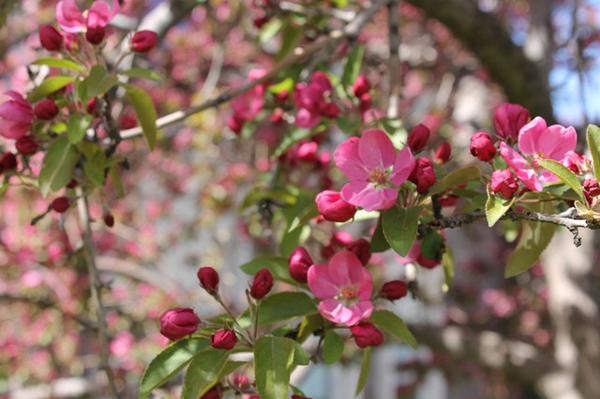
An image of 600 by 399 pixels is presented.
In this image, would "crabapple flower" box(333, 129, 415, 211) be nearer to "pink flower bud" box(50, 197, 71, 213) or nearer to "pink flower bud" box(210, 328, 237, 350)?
"pink flower bud" box(210, 328, 237, 350)

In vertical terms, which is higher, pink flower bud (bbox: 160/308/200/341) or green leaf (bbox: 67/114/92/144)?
green leaf (bbox: 67/114/92/144)

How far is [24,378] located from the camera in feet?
12.6

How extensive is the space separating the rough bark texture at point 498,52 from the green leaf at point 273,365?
1710 mm

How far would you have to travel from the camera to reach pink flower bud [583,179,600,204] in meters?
0.94

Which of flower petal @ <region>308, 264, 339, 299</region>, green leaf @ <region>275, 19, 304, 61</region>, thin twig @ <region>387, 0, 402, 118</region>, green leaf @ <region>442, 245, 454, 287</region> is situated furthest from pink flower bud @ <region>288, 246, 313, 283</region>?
green leaf @ <region>275, 19, 304, 61</region>

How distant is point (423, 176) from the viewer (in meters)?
1.01

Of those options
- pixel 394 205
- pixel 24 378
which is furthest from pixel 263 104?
pixel 24 378

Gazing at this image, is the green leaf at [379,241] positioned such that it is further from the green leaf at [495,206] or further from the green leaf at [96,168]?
the green leaf at [96,168]

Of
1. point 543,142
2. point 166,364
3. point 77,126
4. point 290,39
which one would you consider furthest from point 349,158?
point 290,39

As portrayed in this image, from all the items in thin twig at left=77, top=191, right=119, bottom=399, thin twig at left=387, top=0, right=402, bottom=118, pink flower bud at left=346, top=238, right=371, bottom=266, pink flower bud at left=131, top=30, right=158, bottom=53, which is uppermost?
pink flower bud at left=131, top=30, right=158, bottom=53

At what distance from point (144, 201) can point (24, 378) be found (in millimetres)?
1847

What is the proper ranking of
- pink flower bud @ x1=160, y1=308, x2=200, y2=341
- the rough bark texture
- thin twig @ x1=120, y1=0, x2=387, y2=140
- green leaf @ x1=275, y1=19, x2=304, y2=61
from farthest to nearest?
the rough bark texture < green leaf @ x1=275, y1=19, x2=304, y2=61 < thin twig @ x1=120, y1=0, x2=387, y2=140 < pink flower bud @ x1=160, y1=308, x2=200, y2=341

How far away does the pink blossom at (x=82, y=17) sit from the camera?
4.17 ft

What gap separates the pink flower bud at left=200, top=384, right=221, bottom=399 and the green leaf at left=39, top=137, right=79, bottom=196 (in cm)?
43
